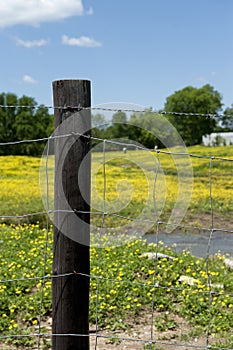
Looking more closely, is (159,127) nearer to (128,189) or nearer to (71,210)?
(71,210)

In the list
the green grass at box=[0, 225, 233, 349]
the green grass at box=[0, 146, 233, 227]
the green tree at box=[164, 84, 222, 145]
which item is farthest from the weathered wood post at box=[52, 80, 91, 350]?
the green tree at box=[164, 84, 222, 145]

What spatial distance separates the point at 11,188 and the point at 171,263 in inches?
463

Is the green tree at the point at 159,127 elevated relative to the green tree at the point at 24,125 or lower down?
lower down

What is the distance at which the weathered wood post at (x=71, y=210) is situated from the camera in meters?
2.98

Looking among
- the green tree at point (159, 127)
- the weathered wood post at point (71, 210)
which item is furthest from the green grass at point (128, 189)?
the weathered wood post at point (71, 210)

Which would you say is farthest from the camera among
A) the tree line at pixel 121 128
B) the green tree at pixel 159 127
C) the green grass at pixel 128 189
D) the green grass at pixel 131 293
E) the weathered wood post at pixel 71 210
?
the tree line at pixel 121 128

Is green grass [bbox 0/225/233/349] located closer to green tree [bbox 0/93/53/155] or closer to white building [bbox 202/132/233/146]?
green tree [bbox 0/93/53/155]

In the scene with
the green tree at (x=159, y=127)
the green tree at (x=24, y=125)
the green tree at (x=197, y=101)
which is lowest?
the green tree at (x=159, y=127)

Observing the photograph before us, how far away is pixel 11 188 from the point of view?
1745 cm

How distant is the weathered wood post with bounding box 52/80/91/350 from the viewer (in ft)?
9.77

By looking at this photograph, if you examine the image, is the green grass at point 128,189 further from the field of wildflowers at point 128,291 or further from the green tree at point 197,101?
the green tree at point 197,101

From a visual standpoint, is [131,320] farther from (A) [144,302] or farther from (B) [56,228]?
(B) [56,228]

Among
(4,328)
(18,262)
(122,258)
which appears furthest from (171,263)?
(4,328)

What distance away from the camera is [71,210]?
2988 mm
